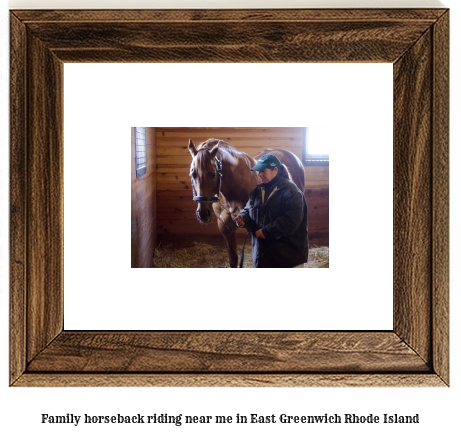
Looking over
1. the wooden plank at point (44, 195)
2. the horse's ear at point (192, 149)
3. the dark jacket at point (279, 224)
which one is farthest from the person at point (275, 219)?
the wooden plank at point (44, 195)

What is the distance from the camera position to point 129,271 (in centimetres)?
94

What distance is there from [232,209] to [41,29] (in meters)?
0.52

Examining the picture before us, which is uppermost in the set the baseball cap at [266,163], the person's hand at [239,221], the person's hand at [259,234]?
the baseball cap at [266,163]

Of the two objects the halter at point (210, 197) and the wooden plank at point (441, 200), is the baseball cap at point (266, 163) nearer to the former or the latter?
the halter at point (210, 197)

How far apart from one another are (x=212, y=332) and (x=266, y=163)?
0.36 meters

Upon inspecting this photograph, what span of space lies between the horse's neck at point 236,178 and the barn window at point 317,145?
12 cm

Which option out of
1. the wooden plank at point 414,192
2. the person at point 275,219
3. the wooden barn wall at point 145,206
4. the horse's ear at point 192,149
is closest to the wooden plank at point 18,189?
the wooden barn wall at point 145,206

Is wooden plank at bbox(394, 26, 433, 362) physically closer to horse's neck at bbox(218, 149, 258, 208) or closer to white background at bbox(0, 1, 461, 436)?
white background at bbox(0, 1, 461, 436)

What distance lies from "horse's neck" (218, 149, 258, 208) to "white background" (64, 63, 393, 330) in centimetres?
7

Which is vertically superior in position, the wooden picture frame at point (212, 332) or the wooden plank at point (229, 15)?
the wooden plank at point (229, 15)

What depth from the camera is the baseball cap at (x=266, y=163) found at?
3.11 feet
